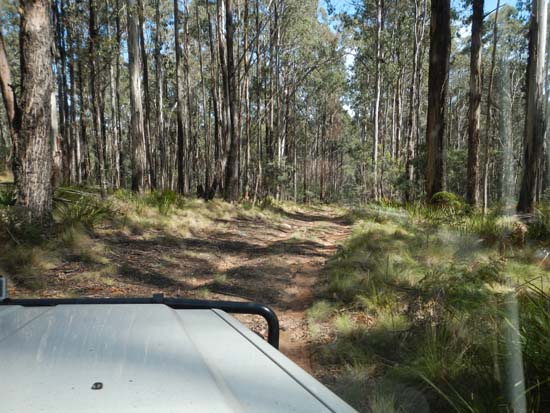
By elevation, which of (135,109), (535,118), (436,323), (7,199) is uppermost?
(135,109)

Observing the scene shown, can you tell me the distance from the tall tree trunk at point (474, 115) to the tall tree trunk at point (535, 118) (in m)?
1.51

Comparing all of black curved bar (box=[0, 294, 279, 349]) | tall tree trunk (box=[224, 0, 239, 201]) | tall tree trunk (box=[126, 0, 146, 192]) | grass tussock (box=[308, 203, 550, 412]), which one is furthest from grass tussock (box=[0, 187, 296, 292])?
black curved bar (box=[0, 294, 279, 349])

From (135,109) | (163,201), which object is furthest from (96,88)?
(163,201)

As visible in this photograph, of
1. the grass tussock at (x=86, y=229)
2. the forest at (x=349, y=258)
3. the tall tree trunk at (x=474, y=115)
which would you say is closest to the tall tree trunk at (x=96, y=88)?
the forest at (x=349, y=258)

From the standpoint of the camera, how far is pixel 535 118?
9.98 metres

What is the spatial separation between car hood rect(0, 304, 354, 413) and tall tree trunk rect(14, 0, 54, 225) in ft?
→ 16.8

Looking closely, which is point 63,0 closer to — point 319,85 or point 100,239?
point 100,239

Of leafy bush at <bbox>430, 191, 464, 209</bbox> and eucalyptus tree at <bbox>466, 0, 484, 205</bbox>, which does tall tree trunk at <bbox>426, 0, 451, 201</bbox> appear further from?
eucalyptus tree at <bbox>466, 0, 484, 205</bbox>

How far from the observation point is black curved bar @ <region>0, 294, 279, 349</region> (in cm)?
160

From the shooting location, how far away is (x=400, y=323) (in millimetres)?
3365

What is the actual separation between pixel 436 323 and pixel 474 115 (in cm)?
1094

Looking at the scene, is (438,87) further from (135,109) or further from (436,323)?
(135,109)

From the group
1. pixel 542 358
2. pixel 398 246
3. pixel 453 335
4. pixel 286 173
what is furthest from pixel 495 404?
pixel 286 173

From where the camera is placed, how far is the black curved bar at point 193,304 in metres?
1.60
